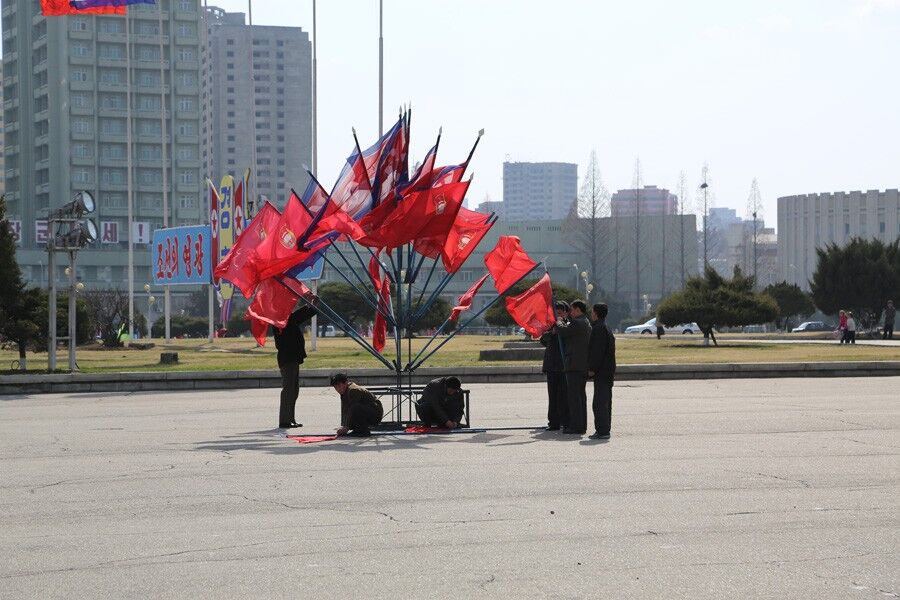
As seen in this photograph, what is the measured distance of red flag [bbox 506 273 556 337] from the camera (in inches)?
760

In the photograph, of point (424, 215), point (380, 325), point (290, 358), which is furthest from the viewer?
point (380, 325)

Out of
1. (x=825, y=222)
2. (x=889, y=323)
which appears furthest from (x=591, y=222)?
(x=889, y=323)

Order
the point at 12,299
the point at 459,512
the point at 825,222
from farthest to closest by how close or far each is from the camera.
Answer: the point at 825,222 < the point at 12,299 < the point at 459,512

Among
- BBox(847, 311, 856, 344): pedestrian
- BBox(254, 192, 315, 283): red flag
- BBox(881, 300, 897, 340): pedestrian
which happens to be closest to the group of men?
BBox(254, 192, 315, 283): red flag

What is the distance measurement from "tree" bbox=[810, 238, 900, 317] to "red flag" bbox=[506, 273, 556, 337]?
164 feet

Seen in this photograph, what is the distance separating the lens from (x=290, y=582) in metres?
7.92

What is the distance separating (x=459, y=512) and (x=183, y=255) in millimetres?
48747

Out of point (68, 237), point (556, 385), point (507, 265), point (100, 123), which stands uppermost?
point (100, 123)

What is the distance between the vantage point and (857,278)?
66062mm

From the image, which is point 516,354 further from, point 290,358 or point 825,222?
point 825,222

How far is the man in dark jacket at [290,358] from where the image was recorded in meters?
18.4

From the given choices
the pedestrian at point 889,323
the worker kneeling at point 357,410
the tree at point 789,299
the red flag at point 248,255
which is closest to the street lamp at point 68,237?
the red flag at point 248,255

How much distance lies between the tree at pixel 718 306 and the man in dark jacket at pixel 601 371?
34229 millimetres

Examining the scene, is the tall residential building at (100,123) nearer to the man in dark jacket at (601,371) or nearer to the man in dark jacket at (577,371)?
the man in dark jacket at (577,371)
